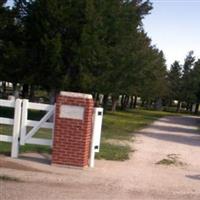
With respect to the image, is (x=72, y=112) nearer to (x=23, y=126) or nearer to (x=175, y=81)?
(x=23, y=126)

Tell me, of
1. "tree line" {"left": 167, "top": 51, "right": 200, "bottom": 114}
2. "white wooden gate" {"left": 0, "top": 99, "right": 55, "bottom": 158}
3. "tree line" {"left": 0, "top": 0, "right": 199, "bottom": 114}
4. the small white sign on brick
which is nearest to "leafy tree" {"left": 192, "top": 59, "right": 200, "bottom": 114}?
"tree line" {"left": 167, "top": 51, "right": 200, "bottom": 114}

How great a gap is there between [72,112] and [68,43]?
15371mm

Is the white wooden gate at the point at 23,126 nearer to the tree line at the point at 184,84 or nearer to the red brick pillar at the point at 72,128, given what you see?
the red brick pillar at the point at 72,128

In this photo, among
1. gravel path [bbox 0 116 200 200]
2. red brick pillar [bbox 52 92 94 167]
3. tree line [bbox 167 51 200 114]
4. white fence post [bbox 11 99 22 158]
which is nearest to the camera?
gravel path [bbox 0 116 200 200]

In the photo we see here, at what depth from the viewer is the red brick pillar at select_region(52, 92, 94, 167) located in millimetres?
12453

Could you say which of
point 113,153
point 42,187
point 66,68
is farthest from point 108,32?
point 42,187

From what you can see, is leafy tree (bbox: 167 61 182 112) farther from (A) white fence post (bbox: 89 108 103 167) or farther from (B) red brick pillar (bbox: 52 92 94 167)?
(B) red brick pillar (bbox: 52 92 94 167)

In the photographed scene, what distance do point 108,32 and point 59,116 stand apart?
16498 millimetres

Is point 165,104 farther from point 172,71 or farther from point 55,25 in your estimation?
point 55,25

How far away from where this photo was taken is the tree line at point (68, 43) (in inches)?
1069

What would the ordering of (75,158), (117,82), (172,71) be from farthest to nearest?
1. (172,71)
2. (117,82)
3. (75,158)

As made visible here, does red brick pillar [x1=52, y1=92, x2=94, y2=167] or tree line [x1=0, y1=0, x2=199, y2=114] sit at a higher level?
tree line [x1=0, y1=0, x2=199, y2=114]

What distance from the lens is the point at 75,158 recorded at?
12.5m

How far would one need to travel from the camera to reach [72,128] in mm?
12508
